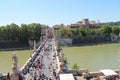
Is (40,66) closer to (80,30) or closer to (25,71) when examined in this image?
(25,71)

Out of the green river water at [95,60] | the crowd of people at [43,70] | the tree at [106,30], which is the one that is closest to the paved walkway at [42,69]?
the crowd of people at [43,70]

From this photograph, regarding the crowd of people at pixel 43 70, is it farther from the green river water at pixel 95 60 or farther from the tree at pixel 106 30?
the tree at pixel 106 30

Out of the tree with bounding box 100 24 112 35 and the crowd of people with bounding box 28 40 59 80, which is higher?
the tree with bounding box 100 24 112 35

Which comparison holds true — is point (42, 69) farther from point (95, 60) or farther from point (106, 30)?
point (106, 30)

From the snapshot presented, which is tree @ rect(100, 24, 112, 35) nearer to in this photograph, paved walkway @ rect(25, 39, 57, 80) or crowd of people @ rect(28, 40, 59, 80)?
paved walkway @ rect(25, 39, 57, 80)

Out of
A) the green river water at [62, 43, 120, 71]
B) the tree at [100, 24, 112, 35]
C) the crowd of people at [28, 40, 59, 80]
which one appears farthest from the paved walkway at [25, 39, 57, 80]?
the tree at [100, 24, 112, 35]

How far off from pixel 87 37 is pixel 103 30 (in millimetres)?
5637

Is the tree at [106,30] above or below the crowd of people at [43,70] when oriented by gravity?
above

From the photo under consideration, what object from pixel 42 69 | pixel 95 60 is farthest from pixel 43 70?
pixel 95 60

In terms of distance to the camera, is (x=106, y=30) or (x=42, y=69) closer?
(x=42, y=69)

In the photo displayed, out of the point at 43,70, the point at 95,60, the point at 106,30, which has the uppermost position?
the point at 106,30

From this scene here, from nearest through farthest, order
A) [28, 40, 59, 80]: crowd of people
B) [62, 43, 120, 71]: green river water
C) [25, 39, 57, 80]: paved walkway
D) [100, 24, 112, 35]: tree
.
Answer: [28, 40, 59, 80]: crowd of people
[25, 39, 57, 80]: paved walkway
[62, 43, 120, 71]: green river water
[100, 24, 112, 35]: tree

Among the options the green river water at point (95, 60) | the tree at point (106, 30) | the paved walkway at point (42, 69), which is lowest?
the green river water at point (95, 60)

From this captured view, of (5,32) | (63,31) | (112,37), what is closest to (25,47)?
(5,32)
